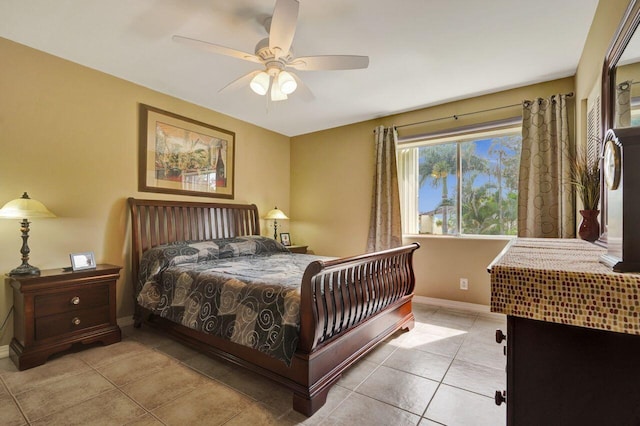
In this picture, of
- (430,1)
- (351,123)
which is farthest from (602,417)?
(351,123)

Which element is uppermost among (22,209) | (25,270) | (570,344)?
(22,209)

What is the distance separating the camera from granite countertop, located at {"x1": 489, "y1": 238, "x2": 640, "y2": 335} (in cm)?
64

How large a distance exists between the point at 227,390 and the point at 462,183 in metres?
3.43

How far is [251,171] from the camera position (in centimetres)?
451

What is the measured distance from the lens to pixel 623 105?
1410mm

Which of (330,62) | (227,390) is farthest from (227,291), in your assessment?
(330,62)

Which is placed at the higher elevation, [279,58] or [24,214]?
[279,58]

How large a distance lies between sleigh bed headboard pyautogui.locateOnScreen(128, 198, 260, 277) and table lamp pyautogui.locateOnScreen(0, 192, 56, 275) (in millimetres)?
799

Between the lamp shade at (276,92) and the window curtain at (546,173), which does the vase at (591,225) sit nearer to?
the window curtain at (546,173)

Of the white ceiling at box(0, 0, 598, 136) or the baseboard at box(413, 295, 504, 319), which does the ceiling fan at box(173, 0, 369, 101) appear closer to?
the white ceiling at box(0, 0, 598, 136)

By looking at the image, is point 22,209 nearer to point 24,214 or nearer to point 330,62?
point 24,214

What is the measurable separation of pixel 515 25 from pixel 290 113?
2676 millimetres

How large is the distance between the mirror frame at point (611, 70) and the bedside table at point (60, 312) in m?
3.61

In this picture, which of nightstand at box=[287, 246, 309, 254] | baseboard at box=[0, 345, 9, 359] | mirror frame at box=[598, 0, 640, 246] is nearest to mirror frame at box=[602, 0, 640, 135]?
mirror frame at box=[598, 0, 640, 246]
